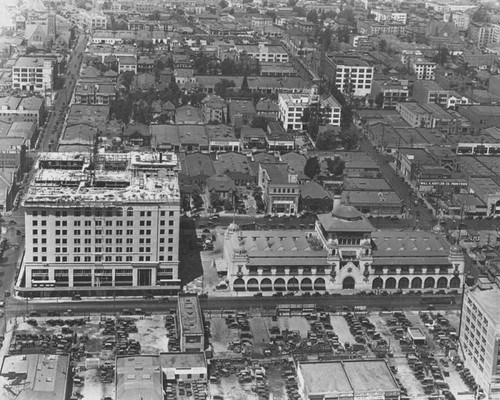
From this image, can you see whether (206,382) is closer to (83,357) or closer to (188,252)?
(83,357)

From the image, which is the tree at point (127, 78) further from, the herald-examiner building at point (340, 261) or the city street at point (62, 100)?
the herald-examiner building at point (340, 261)

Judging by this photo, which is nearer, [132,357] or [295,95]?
[132,357]

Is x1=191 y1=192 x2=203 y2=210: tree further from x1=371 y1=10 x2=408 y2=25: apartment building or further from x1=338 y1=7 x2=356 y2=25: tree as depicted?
x1=371 y1=10 x2=408 y2=25: apartment building

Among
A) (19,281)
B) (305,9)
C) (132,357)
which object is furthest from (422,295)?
(305,9)

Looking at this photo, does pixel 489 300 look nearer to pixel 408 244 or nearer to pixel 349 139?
pixel 408 244

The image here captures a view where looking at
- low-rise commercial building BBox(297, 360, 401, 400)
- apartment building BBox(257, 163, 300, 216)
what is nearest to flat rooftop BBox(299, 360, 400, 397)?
low-rise commercial building BBox(297, 360, 401, 400)

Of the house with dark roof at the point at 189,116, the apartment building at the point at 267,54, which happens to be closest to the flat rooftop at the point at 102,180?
the house with dark roof at the point at 189,116
